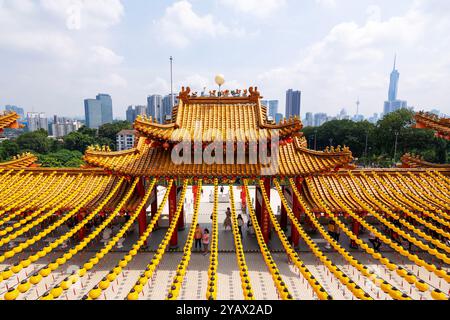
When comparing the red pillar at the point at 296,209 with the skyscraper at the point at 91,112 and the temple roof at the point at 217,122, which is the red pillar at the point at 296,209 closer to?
the temple roof at the point at 217,122

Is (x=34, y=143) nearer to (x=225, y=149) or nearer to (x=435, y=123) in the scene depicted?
(x=225, y=149)

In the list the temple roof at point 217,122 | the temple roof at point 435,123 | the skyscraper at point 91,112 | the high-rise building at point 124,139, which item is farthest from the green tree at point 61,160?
the skyscraper at point 91,112

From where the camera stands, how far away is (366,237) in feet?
46.3

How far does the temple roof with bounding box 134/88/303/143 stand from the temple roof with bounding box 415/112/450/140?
6644 millimetres

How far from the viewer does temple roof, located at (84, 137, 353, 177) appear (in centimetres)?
1091

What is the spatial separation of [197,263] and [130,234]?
4.74 metres

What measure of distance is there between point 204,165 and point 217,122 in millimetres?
2481

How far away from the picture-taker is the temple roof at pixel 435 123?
1207 centimetres

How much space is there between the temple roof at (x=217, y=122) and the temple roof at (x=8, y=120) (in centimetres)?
643
